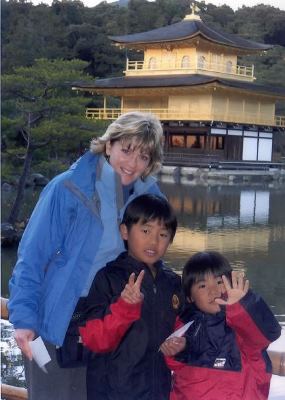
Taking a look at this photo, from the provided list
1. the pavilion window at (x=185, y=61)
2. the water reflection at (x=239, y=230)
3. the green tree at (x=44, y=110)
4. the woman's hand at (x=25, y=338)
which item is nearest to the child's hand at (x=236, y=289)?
the woman's hand at (x=25, y=338)

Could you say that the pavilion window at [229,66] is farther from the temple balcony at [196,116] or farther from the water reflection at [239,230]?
the water reflection at [239,230]

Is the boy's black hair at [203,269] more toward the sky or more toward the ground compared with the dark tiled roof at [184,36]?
more toward the ground

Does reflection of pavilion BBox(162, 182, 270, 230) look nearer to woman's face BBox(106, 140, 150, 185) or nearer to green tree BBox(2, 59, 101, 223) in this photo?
green tree BBox(2, 59, 101, 223)

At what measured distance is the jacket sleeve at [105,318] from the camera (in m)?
0.96

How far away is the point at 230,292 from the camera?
37.5 inches

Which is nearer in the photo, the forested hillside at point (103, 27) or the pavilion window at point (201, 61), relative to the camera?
the pavilion window at point (201, 61)

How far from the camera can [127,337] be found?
3.33 feet

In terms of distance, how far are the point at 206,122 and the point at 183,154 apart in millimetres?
876

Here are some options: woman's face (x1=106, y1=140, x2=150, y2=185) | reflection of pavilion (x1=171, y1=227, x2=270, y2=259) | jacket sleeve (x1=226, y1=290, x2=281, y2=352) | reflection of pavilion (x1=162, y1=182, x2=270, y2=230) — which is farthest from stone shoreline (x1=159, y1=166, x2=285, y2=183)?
jacket sleeve (x1=226, y1=290, x2=281, y2=352)

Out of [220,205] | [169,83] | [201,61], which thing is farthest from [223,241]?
[201,61]

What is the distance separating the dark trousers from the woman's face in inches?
12.5

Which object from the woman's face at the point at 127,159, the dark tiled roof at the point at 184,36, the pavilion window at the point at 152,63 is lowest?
the woman's face at the point at 127,159

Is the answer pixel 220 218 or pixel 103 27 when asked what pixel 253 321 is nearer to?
pixel 220 218

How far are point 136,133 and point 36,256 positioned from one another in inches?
10.4
